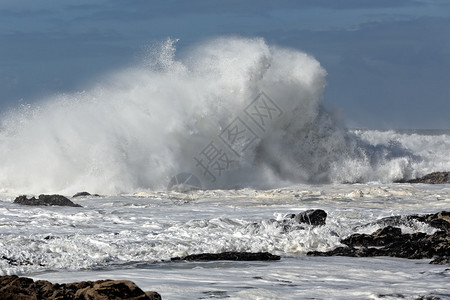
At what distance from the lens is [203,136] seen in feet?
→ 73.7

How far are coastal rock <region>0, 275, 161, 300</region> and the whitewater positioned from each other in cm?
106

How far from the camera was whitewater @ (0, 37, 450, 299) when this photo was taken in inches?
294

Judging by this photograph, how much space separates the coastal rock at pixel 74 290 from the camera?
4980 millimetres

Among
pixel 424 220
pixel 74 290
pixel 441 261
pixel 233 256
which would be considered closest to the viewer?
pixel 74 290

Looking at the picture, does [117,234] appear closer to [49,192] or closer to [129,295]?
[129,295]

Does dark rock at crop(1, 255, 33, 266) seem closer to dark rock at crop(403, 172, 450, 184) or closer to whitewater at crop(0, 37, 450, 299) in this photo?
whitewater at crop(0, 37, 450, 299)

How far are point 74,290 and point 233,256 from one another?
3.37 m

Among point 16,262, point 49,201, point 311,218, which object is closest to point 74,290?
point 16,262

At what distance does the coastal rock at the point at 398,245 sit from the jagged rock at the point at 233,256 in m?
0.85

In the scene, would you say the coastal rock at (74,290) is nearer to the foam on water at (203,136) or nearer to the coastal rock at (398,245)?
the coastal rock at (398,245)

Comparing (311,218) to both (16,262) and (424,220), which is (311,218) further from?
(16,262)

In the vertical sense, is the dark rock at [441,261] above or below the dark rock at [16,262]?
below

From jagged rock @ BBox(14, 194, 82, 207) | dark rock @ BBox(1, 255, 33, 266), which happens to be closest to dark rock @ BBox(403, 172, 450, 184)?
jagged rock @ BBox(14, 194, 82, 207)

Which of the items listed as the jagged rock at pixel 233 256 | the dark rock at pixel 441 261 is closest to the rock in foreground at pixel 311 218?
the jagged rock at pixel 233 256
